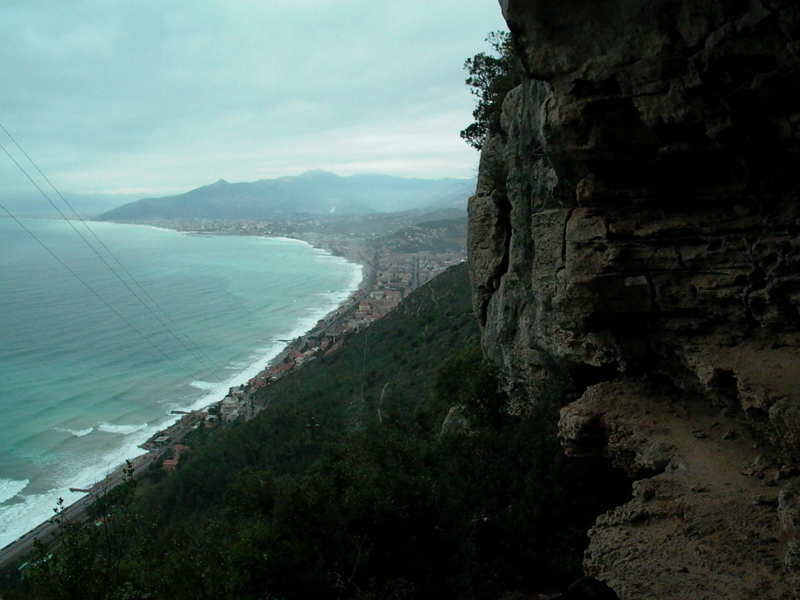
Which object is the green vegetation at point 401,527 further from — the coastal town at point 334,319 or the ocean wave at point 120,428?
the ocean wave at point 120,428

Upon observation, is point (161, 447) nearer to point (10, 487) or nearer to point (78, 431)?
point (78, 431)

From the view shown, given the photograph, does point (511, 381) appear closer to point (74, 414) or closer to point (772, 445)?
point (772, 445)

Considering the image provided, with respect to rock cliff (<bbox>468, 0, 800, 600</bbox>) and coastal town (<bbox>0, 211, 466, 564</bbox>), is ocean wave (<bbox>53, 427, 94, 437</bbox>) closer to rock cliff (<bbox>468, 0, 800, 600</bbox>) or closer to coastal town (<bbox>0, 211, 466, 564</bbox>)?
coastal town (<bbox>0, 211, 466, 564</bbox>)

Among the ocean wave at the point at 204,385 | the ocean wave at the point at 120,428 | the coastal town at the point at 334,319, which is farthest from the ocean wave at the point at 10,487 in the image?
the ocean wave at the point at 204,385

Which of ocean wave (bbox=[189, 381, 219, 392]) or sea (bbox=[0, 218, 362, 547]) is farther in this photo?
ocean wave (bbox=[189, 381, 219, 392])

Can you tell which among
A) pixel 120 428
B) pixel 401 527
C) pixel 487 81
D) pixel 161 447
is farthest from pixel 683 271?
pixel 120 428

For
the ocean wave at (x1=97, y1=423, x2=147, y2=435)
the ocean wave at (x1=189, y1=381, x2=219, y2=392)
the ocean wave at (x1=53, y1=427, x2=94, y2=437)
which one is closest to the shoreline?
the ocean wave at (x1=189, y1=381, x2=219, y2=392)
